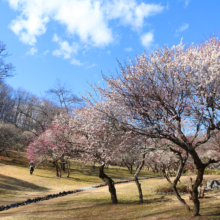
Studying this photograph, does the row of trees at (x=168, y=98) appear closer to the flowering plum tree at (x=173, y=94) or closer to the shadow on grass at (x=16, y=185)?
the flowering plum tree at (x=173, y=94)

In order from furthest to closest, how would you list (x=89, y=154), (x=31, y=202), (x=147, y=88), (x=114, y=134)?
(x=31, y=202), (x=89, y=154), (x=114, y=134), (x=147, y=88)

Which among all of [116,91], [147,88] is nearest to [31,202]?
[116,91]

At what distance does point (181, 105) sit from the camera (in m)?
7.89

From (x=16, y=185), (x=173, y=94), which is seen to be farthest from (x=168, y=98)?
(x=16, y=185)

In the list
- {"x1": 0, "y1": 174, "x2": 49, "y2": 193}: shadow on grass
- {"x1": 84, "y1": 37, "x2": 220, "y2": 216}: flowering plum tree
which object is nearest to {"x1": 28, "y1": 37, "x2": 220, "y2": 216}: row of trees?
{"x1": 84, "y1": 37, "x2": 220, "y2": 216}: flowering plum tree

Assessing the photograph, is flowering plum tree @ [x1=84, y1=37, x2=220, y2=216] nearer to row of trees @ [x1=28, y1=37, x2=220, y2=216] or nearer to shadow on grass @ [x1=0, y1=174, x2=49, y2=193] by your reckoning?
row of trees @ [x1=28, y1=37, x2=220, y2=216]

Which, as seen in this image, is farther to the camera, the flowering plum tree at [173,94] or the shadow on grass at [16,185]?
the shadow on grass at [16,185]

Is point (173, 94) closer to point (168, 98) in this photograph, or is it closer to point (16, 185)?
point (168, 98)

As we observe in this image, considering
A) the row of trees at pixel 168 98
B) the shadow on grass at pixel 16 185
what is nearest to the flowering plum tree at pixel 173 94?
the row of trees at pixel 168 98

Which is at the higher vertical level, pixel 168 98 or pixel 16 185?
pixel 168 98

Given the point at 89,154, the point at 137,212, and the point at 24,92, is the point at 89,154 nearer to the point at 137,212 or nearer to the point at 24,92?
the point at 137,212

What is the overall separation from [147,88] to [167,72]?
104 centimetres

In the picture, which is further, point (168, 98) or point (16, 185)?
point (16, 185)

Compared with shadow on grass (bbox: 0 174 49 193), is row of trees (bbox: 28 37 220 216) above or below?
above
